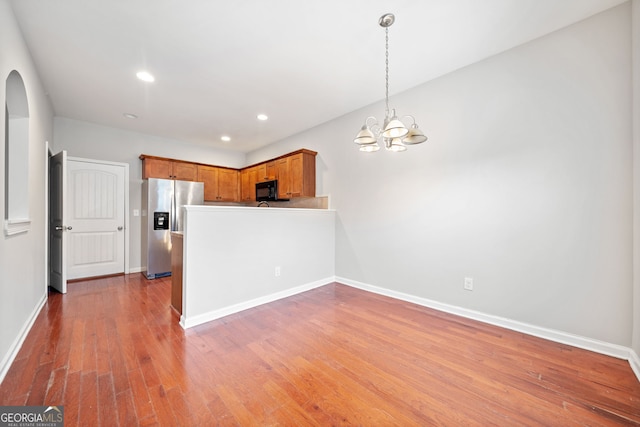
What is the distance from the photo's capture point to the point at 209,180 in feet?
18.0

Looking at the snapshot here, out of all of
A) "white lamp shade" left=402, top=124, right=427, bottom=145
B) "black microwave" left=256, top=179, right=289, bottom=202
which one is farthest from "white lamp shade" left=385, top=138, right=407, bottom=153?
"black microwave" left=256, top=179, right=289, bottom=202

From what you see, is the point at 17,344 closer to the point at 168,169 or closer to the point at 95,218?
the point at 95,218

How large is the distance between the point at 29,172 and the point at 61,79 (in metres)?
1.32

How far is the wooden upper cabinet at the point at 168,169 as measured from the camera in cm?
466

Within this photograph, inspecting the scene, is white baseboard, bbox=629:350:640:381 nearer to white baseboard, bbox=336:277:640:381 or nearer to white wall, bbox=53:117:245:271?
white baseboard, bbox=336:277:640:381

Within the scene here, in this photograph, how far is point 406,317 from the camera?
2.75m

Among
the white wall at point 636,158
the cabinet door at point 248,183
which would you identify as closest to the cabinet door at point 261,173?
the cabinet door at point 248,183

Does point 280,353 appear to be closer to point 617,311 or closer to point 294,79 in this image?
point 617,311

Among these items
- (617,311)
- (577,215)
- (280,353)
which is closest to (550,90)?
(577,215)

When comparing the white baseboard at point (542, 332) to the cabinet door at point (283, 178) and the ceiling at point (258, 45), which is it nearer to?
the cabinet door at point (283, 178)

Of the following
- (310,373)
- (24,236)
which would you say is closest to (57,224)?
(24,236)

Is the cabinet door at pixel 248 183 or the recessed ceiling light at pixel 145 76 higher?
the recessed ceiling light at pixel 145 76

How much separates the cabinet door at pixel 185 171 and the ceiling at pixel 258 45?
1.41 meters

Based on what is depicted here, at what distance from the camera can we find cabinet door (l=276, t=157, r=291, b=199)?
4.54 meters
